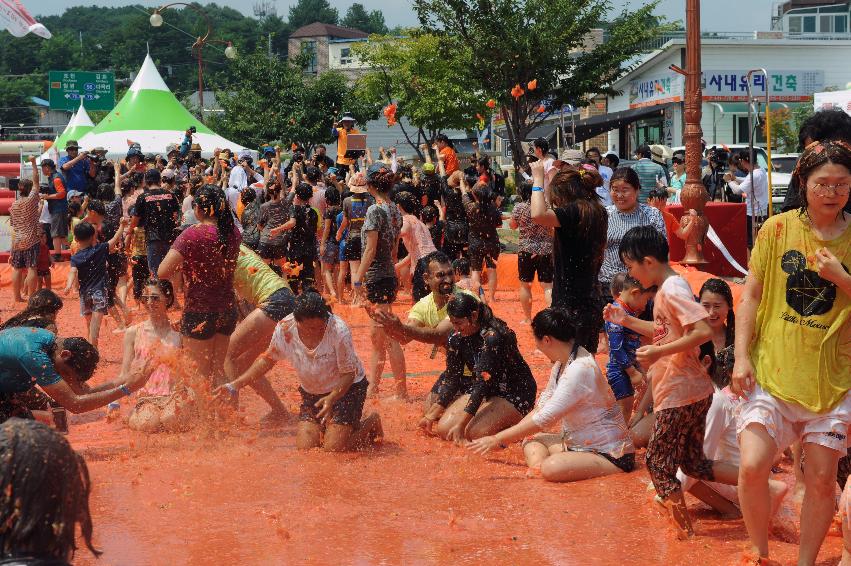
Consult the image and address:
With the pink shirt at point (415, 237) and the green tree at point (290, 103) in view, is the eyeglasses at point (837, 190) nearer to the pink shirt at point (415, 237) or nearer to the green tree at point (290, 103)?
the pink shirt at point (415, 237)

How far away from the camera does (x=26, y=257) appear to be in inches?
628

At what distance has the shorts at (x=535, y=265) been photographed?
38.7 feet

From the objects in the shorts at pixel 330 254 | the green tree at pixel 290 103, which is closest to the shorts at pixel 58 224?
the shorts at pixel 330 254

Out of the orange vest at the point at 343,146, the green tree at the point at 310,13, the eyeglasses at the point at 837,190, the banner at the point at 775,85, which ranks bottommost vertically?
the eyeglasses at the point at 837,190

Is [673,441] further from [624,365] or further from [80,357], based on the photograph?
[80,357]

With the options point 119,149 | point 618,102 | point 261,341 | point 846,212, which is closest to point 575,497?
point 846,212

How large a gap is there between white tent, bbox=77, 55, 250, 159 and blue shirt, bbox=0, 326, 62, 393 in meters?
23.8

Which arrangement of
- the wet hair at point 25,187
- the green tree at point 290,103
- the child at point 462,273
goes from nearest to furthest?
the child at point 462,273, the wet hair at point 25,187, the green tree at point 290,103

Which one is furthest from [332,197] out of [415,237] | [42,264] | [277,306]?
[277,306]

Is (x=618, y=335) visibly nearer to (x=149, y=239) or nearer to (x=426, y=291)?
(x=426, y=291)

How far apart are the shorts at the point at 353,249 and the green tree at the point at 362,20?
517 feet

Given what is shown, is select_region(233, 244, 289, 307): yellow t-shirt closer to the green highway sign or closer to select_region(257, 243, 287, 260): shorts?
select_region(257, 243, 287, 260): shorts

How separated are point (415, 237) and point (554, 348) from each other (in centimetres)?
453

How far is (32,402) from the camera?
6281 mm
